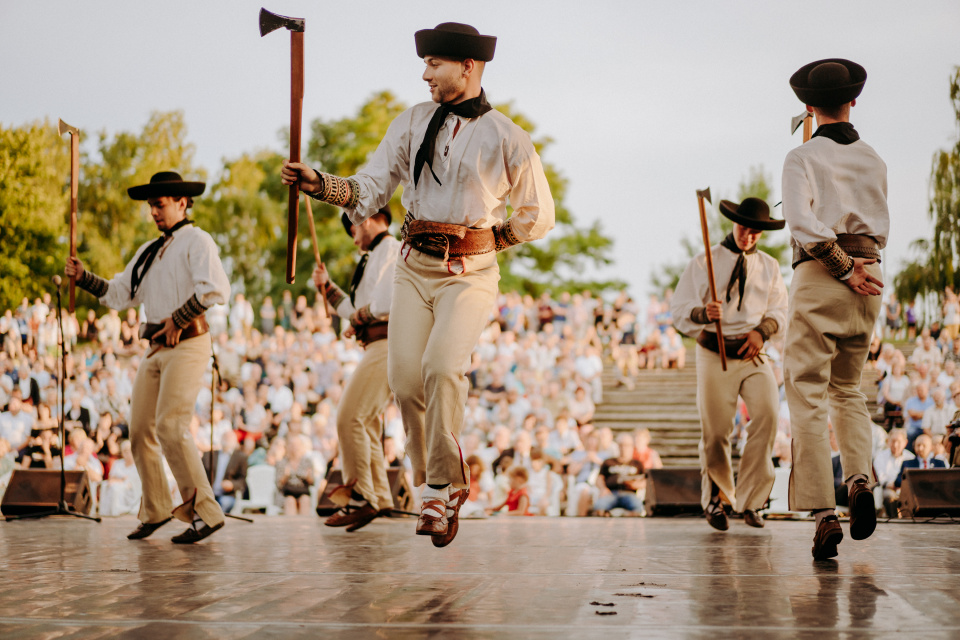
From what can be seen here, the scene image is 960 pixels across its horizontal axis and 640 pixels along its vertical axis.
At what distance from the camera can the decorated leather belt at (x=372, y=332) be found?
6625 millimetres

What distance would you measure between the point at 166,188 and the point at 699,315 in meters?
3.35

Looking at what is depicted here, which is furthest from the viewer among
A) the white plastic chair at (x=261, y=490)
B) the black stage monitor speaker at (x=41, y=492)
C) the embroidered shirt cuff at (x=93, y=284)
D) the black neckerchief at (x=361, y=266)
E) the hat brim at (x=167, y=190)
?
the white plastic chair at (x=261, y=490)

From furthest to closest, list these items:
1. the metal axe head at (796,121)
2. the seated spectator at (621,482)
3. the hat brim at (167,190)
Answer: the seated spectator at (621,482) → the hat brim at (167,190) → the metal axe head at (796,121)

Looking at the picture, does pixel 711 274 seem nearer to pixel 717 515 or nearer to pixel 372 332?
pixel 717 515

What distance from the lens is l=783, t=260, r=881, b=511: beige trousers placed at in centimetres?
427

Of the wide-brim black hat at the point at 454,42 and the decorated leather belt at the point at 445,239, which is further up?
the wide-brim black hat at the point at 454,42

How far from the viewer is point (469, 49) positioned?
4.33 m

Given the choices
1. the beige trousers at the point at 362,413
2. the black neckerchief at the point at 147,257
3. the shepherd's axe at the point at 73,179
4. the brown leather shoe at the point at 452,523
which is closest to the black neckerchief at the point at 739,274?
the beige trousers at the point at 362,413

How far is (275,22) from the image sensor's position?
405cm

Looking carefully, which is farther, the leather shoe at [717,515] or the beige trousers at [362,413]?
the beige trousers at [362,413]

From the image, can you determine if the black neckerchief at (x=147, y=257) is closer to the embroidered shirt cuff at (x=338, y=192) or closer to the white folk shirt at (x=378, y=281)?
the white folk shirt at (x=378, y=281)

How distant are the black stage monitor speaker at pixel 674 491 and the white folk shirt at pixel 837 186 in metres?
3.75

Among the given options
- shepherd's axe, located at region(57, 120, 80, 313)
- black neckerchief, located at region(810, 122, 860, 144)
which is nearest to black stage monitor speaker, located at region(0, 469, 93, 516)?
shepherd's axe, located at region(57, 120, 80, 313)

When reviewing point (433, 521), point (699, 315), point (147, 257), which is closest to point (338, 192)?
point (433, 521)
